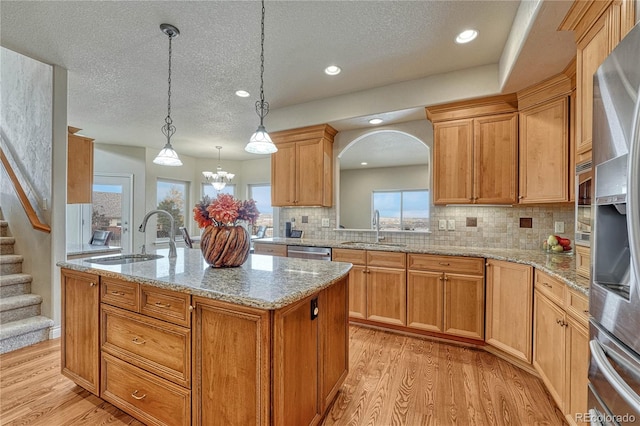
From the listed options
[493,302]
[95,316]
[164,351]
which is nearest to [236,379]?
[164,351]

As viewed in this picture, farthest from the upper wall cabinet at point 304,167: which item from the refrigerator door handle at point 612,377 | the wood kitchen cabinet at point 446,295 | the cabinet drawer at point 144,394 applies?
the refrigerator door handle at point 612,377

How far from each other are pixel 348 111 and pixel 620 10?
2384mm

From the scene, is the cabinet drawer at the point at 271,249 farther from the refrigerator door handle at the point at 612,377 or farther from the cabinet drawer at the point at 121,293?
the refrigerator door handle at the point at 612,377

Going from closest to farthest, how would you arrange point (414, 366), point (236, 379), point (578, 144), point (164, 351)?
point (236, 379) < point (164, 351) < point (578, 144) < point (414, 366)

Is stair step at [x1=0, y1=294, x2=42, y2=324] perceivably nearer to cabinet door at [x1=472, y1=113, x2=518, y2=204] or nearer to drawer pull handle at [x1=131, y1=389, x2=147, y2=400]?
drawer pull handle at [x1=131, y1=389, x2=147, y2=400]

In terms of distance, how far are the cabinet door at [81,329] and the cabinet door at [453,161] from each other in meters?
3.14

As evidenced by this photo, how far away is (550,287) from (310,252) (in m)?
2.27

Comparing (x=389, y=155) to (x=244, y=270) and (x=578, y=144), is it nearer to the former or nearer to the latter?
(x=578, y=144)

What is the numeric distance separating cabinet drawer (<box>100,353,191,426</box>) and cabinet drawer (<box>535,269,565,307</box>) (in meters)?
2.21

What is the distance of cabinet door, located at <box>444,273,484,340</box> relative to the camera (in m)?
2.64

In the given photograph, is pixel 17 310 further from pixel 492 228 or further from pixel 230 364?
pixel 492 228

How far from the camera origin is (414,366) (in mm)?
2371

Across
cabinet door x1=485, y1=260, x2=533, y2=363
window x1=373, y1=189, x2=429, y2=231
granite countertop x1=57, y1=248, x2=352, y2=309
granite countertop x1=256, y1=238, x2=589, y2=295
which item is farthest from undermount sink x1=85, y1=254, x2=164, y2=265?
cabinet door x1=485, y1=260, x2=533, y2=363

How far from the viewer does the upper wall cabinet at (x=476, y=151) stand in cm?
276
